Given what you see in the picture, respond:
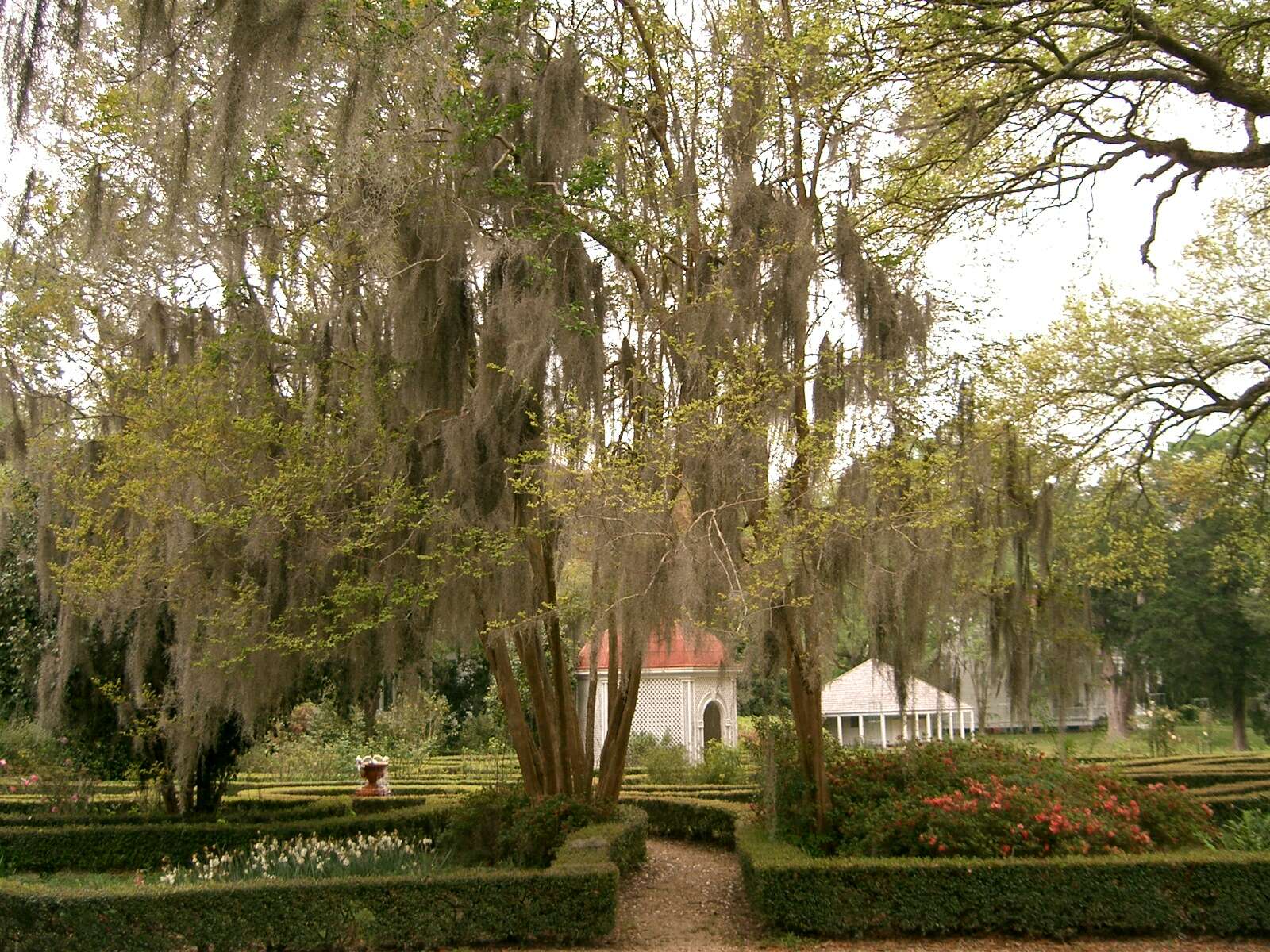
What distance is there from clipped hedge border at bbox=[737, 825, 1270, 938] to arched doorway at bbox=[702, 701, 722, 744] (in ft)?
46.4

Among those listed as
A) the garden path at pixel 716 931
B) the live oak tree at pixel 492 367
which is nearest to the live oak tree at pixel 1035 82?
the live oak tree at pixel 492 367

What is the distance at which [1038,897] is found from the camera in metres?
6.89

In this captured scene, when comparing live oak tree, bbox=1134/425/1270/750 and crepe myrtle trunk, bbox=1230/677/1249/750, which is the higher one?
Result: live oak tree, bbox=1134/425/1270/750

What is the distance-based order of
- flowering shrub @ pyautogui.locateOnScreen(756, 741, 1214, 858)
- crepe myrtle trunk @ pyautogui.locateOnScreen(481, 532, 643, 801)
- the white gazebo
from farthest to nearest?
1. the white gazebo
2. crepe myrtle trunk @ pyautogui.locateOnScreen(481, 532, 643, 801)
3. flowering shrub @ pyautogui.locateOnScreen(756, 741, 1214, 858)

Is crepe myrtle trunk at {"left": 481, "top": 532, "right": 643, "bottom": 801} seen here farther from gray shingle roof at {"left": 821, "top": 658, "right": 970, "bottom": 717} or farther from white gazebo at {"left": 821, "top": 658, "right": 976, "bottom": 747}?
gray shingle roof at {"left": 821, "top": 658, "right": 970, "bottom": 717}

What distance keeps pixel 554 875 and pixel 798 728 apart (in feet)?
8.81

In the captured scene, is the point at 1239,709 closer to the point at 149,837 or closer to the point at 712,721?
the point at 712,721

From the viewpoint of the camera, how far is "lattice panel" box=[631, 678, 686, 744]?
1995 centimetres

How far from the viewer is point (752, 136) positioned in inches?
349

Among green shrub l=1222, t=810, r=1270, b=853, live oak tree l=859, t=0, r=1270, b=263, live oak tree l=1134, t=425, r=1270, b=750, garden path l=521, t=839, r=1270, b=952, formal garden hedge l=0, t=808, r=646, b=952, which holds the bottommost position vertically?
garden path l=521, t=839, r=1270, b=952

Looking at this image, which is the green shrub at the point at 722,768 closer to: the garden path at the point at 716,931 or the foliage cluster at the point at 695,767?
the foliage cluster at the point at 695,767

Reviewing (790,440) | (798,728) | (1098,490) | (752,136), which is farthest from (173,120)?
(1098,490)

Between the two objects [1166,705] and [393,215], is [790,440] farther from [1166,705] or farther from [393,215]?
[1166,705]

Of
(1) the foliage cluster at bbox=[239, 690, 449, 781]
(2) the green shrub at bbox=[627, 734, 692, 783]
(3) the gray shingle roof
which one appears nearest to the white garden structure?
(2) the green shrub at bbox=[627, 734, 692, 783]
